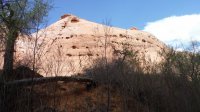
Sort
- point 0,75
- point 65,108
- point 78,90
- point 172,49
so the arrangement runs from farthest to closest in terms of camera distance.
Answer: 1. point 172,49
2. point 78,90
3. point 65,108
4. point 0,75

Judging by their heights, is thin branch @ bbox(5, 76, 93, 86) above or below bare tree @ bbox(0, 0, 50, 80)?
below

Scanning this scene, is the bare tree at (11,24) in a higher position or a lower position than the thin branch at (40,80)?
higher

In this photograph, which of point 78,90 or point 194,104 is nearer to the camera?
point 194,104

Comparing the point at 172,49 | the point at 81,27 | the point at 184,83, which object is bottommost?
the point at 184,83

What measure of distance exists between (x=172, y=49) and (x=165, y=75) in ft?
12.5

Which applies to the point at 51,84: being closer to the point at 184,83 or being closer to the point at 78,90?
the point at 78,90

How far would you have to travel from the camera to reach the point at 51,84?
36.3 ft

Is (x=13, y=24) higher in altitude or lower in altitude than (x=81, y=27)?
lower

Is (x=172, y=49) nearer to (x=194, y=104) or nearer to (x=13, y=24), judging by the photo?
(x=194, y=104)

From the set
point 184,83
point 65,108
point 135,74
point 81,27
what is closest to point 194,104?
point 184,83

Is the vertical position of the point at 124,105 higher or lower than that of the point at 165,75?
lower

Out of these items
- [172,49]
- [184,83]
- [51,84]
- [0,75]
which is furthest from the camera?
[172,49]

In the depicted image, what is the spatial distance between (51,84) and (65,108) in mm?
1208

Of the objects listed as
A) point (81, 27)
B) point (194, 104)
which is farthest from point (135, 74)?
point (81, 27)
